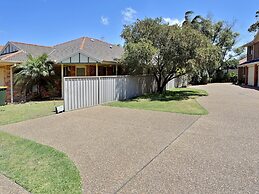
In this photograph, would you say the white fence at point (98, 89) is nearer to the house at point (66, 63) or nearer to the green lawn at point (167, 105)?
the green lawn at point (167, 105)

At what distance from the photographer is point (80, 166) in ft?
15.0

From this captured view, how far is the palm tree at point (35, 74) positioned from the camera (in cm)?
1551

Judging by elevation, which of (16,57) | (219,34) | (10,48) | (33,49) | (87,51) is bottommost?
(16,57)

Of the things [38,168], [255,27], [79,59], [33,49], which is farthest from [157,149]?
[255,27]

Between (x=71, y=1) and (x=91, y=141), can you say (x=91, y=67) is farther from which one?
(x=91, y=141)

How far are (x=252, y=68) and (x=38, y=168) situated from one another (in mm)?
29655

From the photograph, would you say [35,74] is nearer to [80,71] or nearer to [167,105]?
[80,71]

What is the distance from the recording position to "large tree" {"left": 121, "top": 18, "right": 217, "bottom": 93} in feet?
50.1

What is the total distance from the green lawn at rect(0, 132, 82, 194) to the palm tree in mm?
10524

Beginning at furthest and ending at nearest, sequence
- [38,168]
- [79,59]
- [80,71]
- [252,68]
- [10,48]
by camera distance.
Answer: [252,68], [10,48], [80,71], [79,59], [38,168]

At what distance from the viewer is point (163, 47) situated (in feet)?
53.2

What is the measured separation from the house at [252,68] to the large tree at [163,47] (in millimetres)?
13017

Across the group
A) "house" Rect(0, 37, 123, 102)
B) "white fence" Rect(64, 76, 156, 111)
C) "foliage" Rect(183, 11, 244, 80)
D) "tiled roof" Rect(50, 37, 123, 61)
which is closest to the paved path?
"white fence" Rect(64, 76, 156, 111)

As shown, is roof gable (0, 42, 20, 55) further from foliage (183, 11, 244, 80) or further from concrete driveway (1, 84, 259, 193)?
foliage (183, 11, 244, 80)
